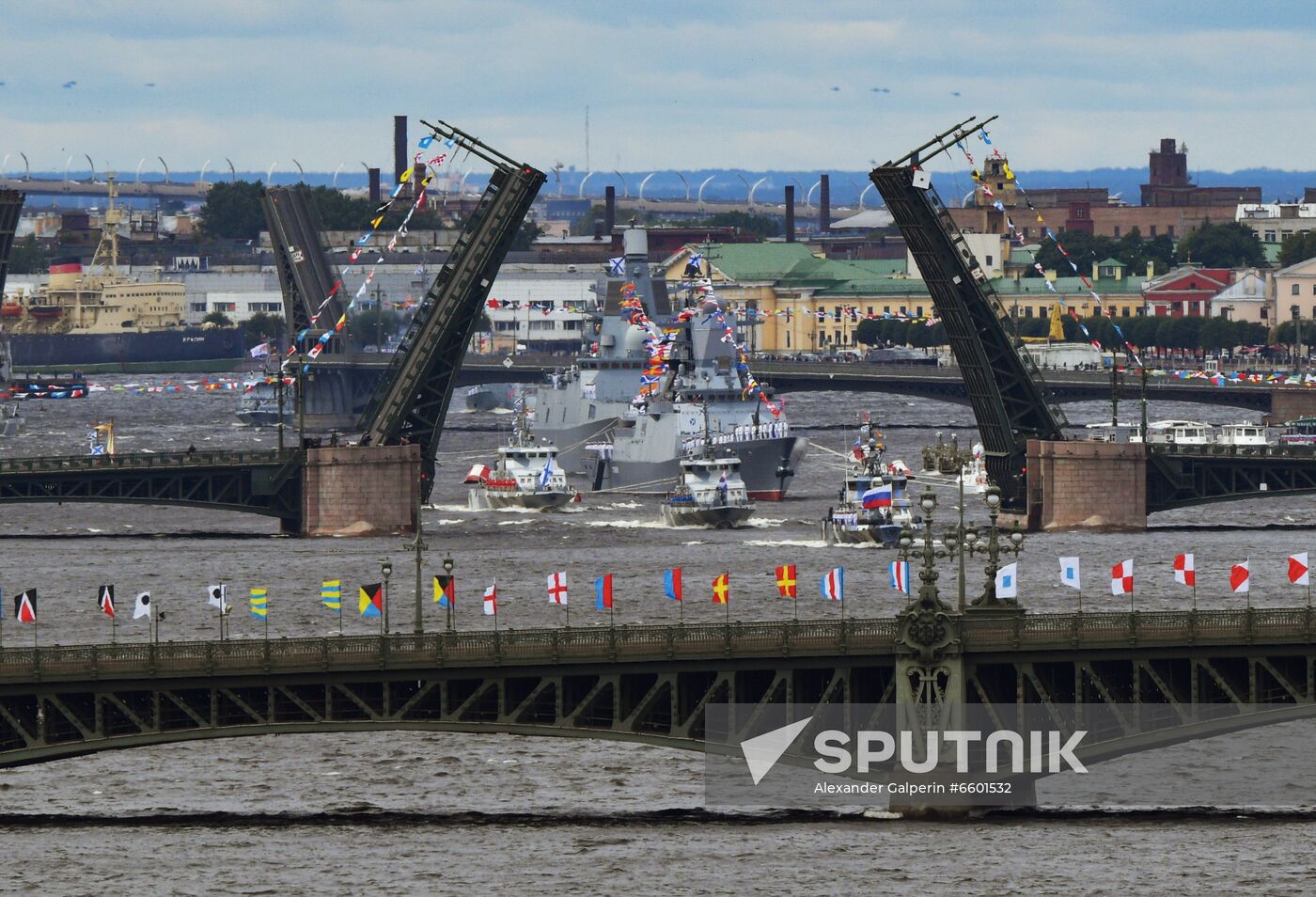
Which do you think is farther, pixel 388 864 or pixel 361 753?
pixel 361 753

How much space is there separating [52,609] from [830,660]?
105 feet

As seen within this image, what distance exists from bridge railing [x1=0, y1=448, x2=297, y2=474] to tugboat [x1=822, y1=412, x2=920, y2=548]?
48.5ft

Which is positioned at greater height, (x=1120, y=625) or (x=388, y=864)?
(x=1120, y=625)

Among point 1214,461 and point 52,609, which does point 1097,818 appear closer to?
point 52,609

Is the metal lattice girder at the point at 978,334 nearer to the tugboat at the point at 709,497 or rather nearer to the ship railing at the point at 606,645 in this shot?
the tugboat at the point at 709,497

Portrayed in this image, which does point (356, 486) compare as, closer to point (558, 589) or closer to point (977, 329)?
point (977, 329)

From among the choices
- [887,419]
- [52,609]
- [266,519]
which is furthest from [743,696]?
[887,419]

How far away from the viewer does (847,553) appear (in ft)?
286

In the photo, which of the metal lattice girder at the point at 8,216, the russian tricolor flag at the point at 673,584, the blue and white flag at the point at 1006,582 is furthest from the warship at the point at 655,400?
the blue and white flag at the point at 1006,582

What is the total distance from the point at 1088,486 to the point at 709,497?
1214cm

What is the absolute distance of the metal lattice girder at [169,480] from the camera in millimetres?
90312

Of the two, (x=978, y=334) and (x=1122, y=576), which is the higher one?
(x=978, y=334)

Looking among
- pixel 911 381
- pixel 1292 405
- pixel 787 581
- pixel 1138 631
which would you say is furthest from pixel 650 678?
pixel 911 381

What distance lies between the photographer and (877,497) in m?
88.6
